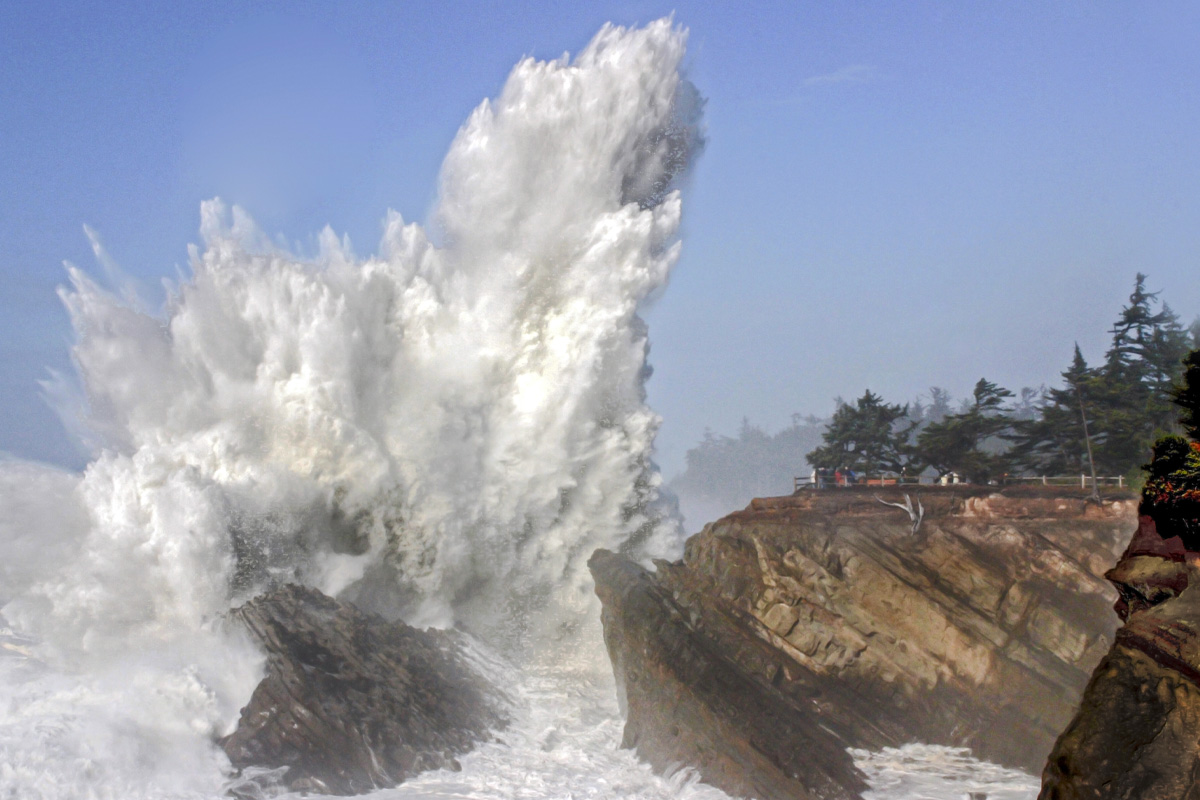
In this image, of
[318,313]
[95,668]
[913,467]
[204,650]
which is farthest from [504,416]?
[913,467]

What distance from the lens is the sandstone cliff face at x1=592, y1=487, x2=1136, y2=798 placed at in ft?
59.4

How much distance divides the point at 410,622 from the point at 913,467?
55.7 ft

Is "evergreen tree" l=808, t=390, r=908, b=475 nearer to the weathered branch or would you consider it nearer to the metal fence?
the metal fence

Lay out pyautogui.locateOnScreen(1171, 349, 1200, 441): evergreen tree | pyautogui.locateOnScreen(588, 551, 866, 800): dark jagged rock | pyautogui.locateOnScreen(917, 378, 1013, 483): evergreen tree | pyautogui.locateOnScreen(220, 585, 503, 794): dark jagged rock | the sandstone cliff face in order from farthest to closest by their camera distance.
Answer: pyautogui.locateOnScreen(917, 378, 1013, 483): evergreen tree < the sandstone cliff face < pyautogui.locateOnScreen(220, 585, 503, 794): dark jagged rock < pyautogui.locateOnScreen(588, 551, 866, 800): dark jagged rock < pyautogui.locateOnScreen(1171, 349, 1200, 441): evergreen tree

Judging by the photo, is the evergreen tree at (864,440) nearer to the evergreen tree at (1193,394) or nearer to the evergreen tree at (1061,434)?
the evergreen tree at (1061,434)

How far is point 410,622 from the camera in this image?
24.1 metres

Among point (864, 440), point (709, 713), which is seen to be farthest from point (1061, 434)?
point (709, 713)

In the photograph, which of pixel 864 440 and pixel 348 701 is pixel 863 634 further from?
pixel 864 440

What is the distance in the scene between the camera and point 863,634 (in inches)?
781

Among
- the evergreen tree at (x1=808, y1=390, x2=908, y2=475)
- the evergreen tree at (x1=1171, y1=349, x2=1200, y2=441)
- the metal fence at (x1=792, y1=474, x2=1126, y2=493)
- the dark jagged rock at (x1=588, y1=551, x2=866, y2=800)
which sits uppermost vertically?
the evergreen tree at (x1=808, y1=390, x2=908, y2=475)

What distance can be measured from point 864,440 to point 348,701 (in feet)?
70.8

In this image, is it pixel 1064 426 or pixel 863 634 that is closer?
pixel 863 634

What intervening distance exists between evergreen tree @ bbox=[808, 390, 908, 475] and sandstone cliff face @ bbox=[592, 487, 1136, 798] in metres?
11.1

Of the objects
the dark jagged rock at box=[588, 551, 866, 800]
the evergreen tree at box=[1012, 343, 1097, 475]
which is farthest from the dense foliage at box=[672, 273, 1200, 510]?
the dark jagged rock at box=[588, 551, 866, 800]
